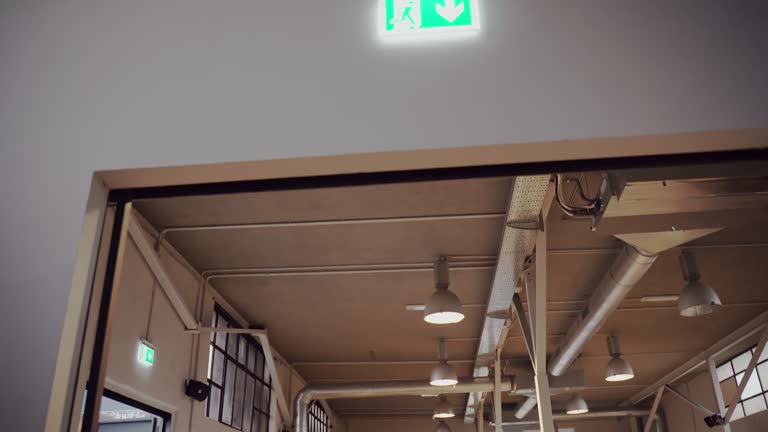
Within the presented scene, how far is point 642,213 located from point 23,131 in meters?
3.54

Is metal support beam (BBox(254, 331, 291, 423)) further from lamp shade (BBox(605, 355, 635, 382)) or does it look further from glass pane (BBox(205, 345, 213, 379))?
lamp shade (BBox(605, 355, 635, 382))

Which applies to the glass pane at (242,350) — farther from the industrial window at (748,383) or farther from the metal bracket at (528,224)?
the industrial window at (748,383)

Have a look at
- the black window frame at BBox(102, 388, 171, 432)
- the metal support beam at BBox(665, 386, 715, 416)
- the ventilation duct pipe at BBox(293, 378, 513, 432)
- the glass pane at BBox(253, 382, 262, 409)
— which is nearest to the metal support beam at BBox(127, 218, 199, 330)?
the black window frame at BBox(102, 388, 171, 432)

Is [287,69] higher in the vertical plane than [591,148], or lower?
higher

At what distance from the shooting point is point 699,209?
4.15m

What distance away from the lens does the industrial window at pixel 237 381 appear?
22.6 feet

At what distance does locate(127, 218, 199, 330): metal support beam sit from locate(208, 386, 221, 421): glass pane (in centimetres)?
101

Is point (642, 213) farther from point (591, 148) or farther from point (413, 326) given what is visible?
point (413, 326)

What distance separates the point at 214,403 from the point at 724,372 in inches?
334

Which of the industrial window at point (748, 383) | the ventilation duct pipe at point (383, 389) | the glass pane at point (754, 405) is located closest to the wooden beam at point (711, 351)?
the industrial window at point (748, 383)

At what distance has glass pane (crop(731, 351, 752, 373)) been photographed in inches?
393

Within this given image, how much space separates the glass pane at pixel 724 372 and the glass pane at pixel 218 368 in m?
8.26

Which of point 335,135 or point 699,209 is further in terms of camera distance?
point 699,209

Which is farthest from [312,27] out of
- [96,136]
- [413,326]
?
[413,326]
